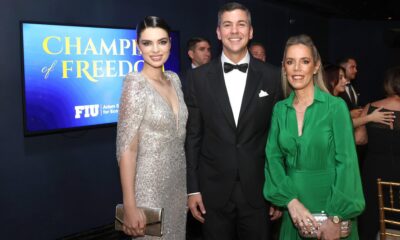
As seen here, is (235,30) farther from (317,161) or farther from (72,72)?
(72,72)

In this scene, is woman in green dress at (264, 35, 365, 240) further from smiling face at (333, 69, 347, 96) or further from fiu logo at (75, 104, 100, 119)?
smiling face at (333, 69, 347, 96)

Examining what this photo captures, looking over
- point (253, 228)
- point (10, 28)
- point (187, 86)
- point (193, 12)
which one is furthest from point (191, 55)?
point (253, 228)

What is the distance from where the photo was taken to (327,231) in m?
2.09

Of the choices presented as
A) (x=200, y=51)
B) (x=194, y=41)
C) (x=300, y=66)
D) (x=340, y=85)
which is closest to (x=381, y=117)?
(x=340, y=85)

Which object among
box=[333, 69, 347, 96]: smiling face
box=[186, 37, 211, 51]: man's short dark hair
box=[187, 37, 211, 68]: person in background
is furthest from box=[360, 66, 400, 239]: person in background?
box=[186, 37, 211, 51]: man's short dark hair

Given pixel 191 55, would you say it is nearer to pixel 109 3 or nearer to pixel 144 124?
pixel 109 3

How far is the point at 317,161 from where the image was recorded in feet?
7.02

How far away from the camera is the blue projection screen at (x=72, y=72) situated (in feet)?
11.8

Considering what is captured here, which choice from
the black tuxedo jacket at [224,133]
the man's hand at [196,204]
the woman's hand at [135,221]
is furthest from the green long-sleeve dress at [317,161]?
the woman's hand at [135,221]

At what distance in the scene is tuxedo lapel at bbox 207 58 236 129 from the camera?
232 cm

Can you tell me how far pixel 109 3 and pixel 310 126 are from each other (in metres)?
2.90

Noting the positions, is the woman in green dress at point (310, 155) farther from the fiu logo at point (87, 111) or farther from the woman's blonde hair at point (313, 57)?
the fiu logo at point (87, 111)

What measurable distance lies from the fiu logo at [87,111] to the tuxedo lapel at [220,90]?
75.3 inches

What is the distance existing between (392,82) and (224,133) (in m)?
1.91
